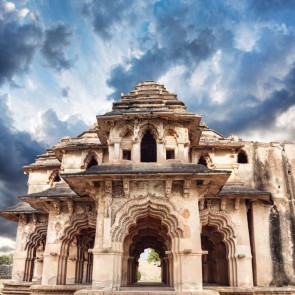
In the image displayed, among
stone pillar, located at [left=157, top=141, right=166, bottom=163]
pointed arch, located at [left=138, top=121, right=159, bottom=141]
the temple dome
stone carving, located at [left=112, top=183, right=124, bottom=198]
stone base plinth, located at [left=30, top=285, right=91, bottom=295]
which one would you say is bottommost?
stone base plinth, located at [left=30, top=285, right=91, bottom=295]

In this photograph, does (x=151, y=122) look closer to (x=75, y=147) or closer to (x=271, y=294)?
(x=75, y=147)

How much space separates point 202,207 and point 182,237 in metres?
4.81

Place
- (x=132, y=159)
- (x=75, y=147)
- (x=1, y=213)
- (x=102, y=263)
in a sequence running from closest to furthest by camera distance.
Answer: (x=102, y=263) < (x=132, y=159) < (x=75, y=147) < (x=1, y=213)

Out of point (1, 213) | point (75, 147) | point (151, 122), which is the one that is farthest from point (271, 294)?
point (1, 213)

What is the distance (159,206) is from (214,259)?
29.8 ft

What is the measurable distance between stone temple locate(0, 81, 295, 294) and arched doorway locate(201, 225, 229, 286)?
0.06m

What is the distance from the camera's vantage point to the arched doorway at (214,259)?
59.0 ft

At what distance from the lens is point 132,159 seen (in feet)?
42.1

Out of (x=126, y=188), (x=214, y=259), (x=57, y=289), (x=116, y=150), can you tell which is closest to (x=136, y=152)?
(x=116, y=150)

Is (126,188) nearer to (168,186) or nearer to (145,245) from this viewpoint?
(168,186)

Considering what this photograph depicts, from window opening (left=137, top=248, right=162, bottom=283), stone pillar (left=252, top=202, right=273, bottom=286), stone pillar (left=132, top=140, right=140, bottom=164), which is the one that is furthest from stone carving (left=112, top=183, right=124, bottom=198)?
window opening (left=137, top=248, right=162, bottom=283)

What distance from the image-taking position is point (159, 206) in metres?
11.7

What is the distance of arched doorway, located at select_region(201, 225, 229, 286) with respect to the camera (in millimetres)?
17984

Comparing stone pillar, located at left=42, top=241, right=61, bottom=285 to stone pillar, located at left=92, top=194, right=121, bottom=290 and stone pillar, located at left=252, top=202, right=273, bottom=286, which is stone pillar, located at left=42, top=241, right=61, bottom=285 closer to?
stone pillar, located at left=92, top=194, right=121, bottom=290
